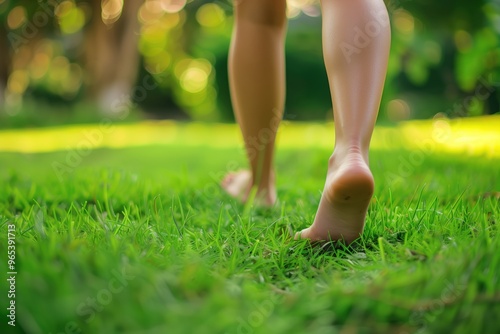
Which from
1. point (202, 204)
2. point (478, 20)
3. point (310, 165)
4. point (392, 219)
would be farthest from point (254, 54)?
point (478, 20)

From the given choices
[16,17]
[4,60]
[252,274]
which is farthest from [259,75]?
[4,60]

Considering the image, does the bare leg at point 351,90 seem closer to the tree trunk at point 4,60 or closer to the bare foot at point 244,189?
the bare foot at point 244,189

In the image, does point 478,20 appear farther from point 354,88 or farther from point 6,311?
point 6,311

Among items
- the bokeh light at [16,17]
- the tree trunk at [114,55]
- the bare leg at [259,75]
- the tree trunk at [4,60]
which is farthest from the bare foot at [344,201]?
the tree trunk at [4,60]

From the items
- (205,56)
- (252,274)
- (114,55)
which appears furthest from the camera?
(205,56)

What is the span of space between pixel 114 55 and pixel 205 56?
5.93ft

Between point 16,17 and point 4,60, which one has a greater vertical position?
point 16,17

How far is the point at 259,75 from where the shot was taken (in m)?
1.57

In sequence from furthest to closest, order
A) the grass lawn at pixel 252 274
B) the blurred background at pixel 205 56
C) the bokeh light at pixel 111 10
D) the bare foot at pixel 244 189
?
1. the bokeh light at pixel 111 10
2. the blurred background at pixel 205 56
3. the bare foot at pixel 244 189
4. the grass lawn at pixel 252 274

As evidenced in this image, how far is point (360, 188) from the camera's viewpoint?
3.23 feet

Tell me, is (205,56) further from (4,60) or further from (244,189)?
(244,189)

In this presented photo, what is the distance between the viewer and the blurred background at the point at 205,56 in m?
3.67

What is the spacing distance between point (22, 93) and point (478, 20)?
16.5 meters

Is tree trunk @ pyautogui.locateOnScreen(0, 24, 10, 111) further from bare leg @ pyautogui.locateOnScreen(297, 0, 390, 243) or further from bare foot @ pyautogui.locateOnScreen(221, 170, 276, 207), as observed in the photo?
bare leg @ pyautogui.locateOnScreen(297, 0, 390, 243)
